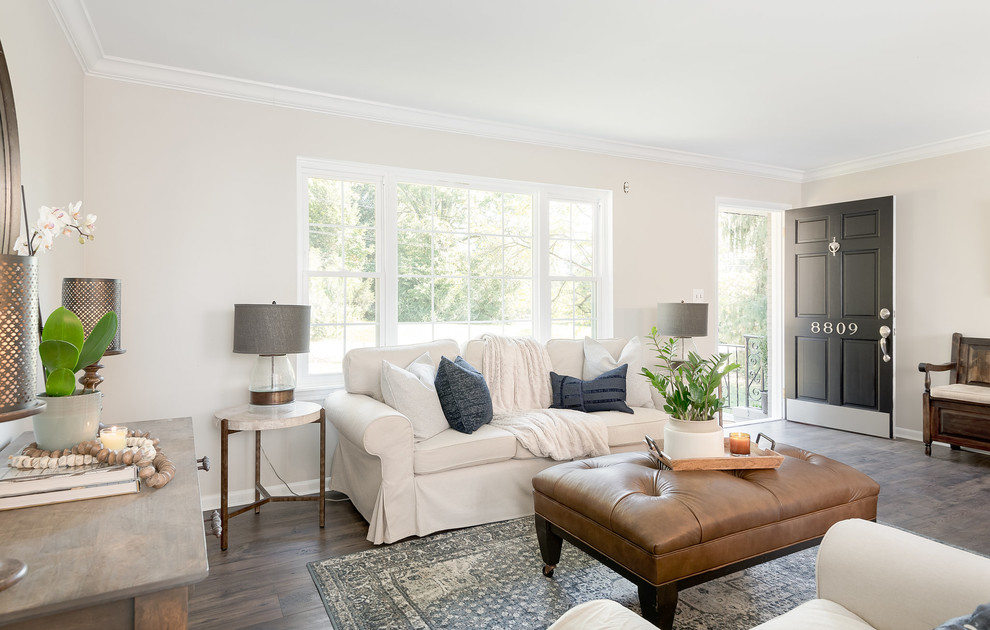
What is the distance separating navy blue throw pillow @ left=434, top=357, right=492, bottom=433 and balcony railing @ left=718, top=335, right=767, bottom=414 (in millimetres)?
3742

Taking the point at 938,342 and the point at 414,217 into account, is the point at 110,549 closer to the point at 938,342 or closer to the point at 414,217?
the point at 414,217

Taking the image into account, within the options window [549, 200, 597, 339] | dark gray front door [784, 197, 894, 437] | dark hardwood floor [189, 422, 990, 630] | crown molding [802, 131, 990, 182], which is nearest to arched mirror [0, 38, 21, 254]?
dark hardwood floor [189, 422, 990, 630]

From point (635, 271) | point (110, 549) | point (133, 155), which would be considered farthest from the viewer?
point (635, 271)

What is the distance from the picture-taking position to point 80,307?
6.51 ft

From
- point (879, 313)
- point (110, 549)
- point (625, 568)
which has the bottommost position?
point (625, 568)

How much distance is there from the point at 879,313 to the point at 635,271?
2290 millimetres

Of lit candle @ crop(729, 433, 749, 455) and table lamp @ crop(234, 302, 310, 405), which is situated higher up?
table lamp @ crop(234, 302, 310, 405)

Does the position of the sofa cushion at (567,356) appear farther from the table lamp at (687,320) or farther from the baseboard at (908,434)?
the baseboard at (908,434)

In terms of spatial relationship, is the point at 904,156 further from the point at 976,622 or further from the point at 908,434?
the point at 976,622

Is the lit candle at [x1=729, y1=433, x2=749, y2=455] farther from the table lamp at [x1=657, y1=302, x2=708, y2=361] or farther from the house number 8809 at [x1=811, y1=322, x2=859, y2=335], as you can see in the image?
the house number 8809 at [x1=811, y1=322, x2=859, y2=335]

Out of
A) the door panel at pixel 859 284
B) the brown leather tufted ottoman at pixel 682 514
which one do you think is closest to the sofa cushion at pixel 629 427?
the brown leather tufted ottoman at pixel 682 514

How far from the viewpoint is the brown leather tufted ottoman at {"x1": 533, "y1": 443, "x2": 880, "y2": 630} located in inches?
75.1

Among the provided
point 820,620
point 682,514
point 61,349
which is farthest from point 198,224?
point 820,620

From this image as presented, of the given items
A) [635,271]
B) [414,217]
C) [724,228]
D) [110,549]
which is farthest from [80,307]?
[724,228]
